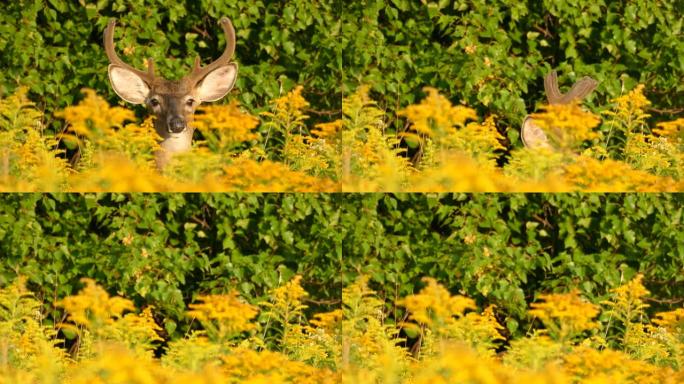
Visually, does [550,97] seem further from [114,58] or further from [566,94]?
[114,58]

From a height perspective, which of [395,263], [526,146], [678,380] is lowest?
[678,380]

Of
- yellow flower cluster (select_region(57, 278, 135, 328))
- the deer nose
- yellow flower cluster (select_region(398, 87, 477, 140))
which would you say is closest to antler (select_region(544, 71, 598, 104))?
yellow flower cluster (select_region(398, 87, 477, 140))

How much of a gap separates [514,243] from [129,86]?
206 centimetres

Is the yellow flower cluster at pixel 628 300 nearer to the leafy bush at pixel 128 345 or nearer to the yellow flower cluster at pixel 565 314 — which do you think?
the yellow flower cluster at pixel 565 314

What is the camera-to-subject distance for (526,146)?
7352mm

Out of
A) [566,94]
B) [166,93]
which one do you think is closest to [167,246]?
[166,93]

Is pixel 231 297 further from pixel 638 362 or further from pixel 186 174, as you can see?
pixel 638 362

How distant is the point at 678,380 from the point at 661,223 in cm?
79

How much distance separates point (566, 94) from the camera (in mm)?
7383

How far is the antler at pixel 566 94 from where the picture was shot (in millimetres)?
7363

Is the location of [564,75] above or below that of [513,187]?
above

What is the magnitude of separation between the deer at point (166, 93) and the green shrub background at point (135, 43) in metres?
0.13

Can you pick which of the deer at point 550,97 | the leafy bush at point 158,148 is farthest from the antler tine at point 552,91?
the leafy bush at point 158,148

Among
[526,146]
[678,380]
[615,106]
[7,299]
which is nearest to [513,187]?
[526,146]
